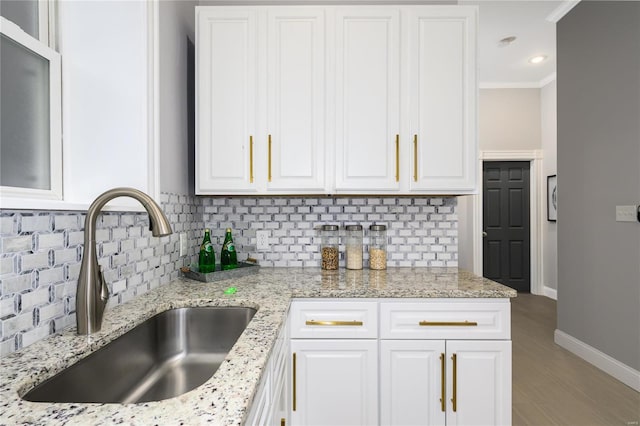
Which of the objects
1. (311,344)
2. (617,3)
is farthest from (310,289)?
(617,3)

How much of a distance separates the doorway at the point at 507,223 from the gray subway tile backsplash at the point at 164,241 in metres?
3.22

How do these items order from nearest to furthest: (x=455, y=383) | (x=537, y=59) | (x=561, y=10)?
(x=455, y=383), (x=561, y=10), (x=537, y=59)

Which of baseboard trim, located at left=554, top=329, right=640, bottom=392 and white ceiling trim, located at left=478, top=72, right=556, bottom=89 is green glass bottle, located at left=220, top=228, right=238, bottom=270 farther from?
white ceiling trim, located at left=478, top=72, right=556, bottom=89

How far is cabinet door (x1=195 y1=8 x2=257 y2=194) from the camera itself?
1848 mm

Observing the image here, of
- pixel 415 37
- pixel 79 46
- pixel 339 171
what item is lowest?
pixel 339 171

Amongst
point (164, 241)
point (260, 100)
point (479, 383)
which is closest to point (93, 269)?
point (164, 241)

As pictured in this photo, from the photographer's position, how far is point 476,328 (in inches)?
61.9

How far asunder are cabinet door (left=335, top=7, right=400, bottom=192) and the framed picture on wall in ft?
12.3

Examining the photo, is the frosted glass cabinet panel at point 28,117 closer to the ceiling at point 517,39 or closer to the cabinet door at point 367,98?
the cabinet door at point 367,98

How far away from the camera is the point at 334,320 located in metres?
1.58

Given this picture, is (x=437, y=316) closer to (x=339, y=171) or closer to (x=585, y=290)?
(x=339, y=171)

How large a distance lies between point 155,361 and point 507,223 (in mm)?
4972

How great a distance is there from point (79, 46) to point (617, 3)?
339cm

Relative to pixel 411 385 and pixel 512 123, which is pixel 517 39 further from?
pixel 411 385
